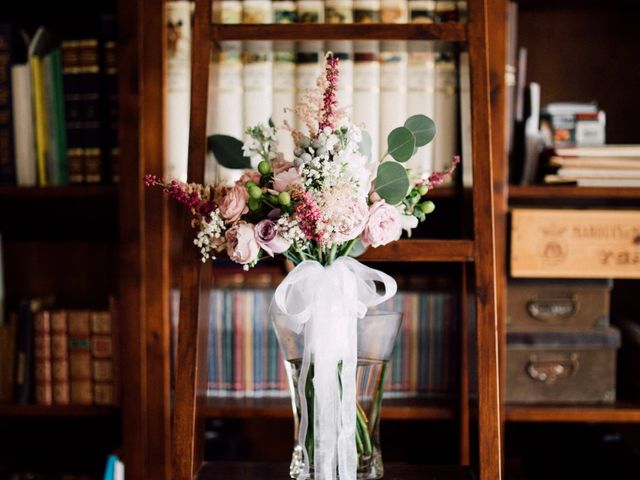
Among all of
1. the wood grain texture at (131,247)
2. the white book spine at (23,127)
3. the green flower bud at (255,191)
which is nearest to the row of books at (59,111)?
the white book spine at (23,127)

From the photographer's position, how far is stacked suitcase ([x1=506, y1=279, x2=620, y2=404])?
1246 millimetres

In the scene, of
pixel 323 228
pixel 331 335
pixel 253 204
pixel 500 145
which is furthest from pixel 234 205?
pixel 500 145

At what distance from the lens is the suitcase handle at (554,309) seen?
125 cm

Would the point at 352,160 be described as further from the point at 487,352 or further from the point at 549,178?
the point at 549,178

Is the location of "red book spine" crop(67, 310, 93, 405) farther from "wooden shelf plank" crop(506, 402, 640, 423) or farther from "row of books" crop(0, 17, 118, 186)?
"wooden shelf plank" crop(506, 402, 640, 423)

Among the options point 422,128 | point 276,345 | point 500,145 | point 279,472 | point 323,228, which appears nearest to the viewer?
point 323,228

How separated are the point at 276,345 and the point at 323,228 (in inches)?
20.8

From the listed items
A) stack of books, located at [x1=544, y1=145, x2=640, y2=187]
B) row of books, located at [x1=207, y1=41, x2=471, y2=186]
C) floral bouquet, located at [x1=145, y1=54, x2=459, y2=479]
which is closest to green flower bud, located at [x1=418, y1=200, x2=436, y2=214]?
floral bouquet, located at [x1=145, y1=54, x2=459, y2=479]

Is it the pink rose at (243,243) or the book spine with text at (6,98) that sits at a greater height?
the book spine with text at (6,98)

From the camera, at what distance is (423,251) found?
3.28 ft

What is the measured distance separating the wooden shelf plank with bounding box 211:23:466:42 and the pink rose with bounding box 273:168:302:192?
29 cm

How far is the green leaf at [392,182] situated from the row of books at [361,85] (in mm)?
362

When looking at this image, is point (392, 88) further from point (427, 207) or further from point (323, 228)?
point (323, 228)

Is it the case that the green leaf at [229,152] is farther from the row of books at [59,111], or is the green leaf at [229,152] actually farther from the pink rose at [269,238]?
the row of books at [59,111]
